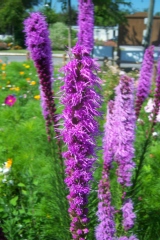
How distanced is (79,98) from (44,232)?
1.89 metres

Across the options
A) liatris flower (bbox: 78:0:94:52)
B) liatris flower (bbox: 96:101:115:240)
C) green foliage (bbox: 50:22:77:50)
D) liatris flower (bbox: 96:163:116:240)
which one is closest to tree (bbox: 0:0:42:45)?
green foliage (bbox: 50:22:77:50)

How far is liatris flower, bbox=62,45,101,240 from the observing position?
1.27 m

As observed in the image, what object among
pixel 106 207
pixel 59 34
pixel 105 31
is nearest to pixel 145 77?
pixel 106 207

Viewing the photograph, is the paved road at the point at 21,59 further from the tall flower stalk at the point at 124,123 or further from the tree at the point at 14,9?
the tall flower stalk at the point at 124,123

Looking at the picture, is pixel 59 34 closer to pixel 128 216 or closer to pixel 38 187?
pixel 38 187

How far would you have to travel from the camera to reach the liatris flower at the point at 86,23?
346 centimetres

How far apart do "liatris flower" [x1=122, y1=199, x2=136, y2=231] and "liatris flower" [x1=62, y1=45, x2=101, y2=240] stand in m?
1.02

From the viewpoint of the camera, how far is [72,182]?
4.84ft

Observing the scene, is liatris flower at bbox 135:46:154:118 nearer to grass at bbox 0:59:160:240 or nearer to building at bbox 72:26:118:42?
grass at bbox 0:59:160:240

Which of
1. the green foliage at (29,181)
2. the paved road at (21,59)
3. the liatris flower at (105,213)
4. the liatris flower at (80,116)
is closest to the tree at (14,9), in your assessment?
the paved road at (21,59)

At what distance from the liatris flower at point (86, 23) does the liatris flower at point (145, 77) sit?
0.69 meters

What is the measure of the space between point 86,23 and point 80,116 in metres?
2.42

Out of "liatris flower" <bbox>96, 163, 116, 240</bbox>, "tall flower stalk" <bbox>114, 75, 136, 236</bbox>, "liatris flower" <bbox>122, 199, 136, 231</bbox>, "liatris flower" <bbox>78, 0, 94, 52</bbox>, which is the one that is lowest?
"liatris flower" <bbox>122, 199, 136, 231</bbox>

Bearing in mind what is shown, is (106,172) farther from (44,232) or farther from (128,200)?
(44,232)
